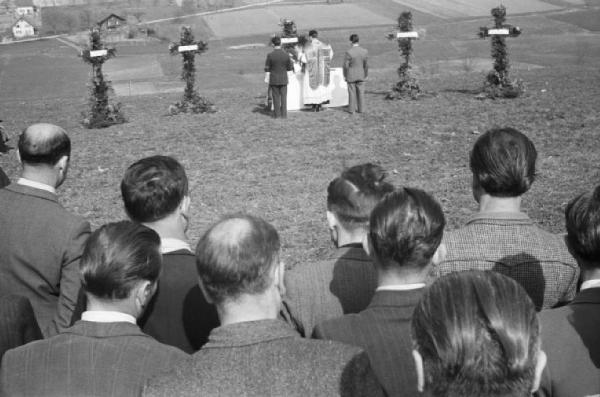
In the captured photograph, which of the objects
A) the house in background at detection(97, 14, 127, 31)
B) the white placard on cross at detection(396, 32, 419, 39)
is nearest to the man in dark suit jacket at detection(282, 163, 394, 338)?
the white placard on cross at detection(396, 32, 419, 39)

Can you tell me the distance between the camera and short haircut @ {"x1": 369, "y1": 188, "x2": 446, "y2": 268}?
267 cm

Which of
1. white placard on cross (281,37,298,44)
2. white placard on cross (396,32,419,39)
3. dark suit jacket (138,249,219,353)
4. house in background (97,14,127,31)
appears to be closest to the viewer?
dark suit jacket (138,249,219,353)

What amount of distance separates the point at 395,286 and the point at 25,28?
58591mm

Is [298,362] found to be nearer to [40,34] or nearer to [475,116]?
[475,116]

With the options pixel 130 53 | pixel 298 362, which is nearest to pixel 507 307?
pixel 298 362

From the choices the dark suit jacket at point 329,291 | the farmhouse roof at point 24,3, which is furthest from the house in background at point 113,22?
the dark suit jacket at point 329,291

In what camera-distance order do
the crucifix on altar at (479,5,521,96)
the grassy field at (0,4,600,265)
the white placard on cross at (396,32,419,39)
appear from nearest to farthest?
the grassy field at (0,4,600,265) < the crucifix on altar at (479,5,521,96) < the white placard on cross at (396,32,419,39)

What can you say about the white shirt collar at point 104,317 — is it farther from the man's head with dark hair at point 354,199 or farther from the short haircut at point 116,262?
the man's head with dark hair at point 354,199

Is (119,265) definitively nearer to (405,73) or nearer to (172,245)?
(172,245)

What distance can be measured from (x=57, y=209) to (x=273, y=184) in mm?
6356

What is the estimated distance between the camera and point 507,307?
1766 mm

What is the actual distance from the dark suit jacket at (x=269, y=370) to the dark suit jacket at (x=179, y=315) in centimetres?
97

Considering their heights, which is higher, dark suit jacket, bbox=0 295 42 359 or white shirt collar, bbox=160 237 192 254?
white shirt collar, bbox=160 237 192 254

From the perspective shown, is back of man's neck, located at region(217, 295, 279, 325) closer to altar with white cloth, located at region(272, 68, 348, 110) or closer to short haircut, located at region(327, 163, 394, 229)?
short haircut, located at region(327, 163, 394, 229)
